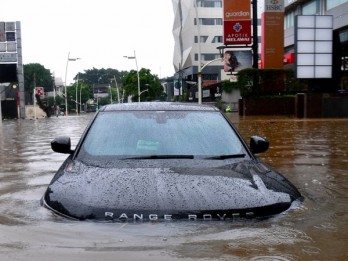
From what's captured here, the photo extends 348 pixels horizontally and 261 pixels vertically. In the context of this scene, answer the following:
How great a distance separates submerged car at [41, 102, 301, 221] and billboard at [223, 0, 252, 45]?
33.3m

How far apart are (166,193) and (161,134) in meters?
1.21

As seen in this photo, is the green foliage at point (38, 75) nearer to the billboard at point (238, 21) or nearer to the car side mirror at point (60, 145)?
the billboard at point (238, 21)

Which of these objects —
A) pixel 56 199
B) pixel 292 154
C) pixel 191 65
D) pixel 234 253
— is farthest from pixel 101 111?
pixel 191 65

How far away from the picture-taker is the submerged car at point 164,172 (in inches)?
139

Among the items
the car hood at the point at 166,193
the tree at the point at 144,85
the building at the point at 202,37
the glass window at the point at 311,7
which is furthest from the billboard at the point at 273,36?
the tree at the point at 144,85

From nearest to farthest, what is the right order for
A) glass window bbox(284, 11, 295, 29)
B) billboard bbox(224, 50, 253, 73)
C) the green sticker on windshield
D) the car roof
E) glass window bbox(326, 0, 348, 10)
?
the green sticker on windshield
the car roof
billboard bbox(224, 50, 253, 73)
glass window bbox(326, 0, 348, 10)
glass window bbox(284, 11, 295, 29)

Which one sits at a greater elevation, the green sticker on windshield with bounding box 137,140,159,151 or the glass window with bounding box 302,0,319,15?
the glass window with bounding box 302,0,319,15

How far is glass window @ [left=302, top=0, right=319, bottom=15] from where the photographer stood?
163 ft

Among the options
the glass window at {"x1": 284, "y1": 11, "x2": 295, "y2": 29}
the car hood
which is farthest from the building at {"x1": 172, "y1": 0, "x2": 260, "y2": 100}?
the car hood

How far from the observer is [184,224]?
11.4 feet

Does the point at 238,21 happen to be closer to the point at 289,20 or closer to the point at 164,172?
the point at 289,20

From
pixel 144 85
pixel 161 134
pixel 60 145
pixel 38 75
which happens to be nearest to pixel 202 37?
pixel 144 85

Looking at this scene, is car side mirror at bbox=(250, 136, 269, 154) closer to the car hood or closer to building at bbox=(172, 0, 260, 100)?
the car hood

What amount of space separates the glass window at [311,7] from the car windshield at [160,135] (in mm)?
48068
